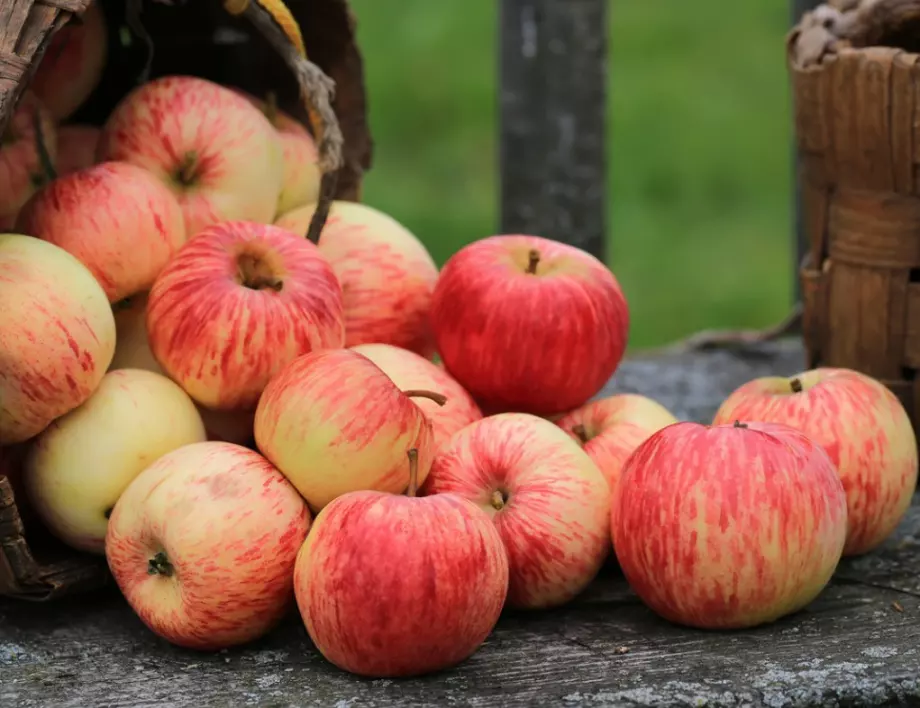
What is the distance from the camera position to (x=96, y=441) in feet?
4.48

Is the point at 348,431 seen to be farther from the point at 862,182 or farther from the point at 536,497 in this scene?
the point at 862,182

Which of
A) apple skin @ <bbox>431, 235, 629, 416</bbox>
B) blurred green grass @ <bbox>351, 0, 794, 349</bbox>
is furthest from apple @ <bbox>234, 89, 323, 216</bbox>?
blurred green grass @ <bbox>351, 0, 794, 349</bbox>

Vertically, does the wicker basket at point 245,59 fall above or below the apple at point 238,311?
above

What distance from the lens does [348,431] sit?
1.28m

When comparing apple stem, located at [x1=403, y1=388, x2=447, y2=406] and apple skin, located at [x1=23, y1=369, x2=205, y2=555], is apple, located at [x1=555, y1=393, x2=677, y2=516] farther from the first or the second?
apple skin, located at [x1=23, y1=369, x2=205, y2=555]

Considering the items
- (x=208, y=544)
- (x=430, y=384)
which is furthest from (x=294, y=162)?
(x=208, y=544)

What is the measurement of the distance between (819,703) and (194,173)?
2.90 feet

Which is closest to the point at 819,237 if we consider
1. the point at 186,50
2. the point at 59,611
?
the point at 186,50

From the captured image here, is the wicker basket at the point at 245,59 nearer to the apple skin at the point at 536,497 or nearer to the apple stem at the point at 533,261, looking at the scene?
the apple stem at the point at 533,261

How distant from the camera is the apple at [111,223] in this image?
4.73 feet

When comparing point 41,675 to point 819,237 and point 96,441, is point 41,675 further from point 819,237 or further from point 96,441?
point 819,237

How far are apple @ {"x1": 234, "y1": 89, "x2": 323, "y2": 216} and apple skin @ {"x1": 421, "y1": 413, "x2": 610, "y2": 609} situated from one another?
0.48 meters

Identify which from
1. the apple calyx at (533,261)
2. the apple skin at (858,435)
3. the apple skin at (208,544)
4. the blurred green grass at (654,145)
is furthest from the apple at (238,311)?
the blurred green grass at (654,145)

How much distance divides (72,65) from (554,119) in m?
0.94
